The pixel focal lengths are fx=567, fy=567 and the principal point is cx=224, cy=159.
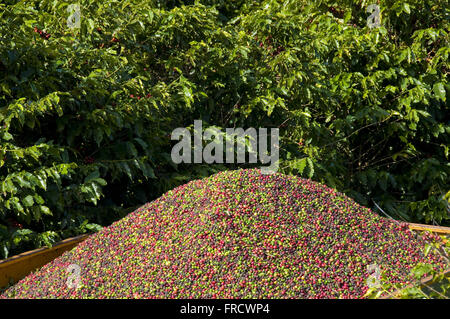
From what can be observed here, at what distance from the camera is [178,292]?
2.38 meters

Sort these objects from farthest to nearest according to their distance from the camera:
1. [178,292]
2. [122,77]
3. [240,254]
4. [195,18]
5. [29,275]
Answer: [195,18]
[122,77]
[29,275]
[240,254]
[178,292]

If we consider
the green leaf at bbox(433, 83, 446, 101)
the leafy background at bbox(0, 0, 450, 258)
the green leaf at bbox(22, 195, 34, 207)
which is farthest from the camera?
the green leaf at bbox(433, 83, 446, 101)

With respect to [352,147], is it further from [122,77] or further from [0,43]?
[0,43]

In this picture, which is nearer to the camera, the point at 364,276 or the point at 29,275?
the point at 364,276

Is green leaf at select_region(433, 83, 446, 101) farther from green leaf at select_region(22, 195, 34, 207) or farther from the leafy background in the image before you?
green leaf at select_region(22, 195, 34, 207)

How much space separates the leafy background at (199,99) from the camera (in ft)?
10.1

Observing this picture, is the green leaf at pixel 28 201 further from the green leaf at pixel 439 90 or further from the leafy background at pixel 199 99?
the green leaf at pixel 439 90

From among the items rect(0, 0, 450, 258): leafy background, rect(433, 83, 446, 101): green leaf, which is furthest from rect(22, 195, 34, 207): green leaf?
rect(433, 83, 446, 101): green leaf

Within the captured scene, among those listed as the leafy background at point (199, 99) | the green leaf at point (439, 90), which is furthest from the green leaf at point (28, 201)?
the green leaf at point (439, 90)

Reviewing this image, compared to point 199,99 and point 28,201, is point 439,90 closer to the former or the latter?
point 199,99

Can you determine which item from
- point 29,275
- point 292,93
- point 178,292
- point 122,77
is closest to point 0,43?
point 122,77

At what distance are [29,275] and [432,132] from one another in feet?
10.1

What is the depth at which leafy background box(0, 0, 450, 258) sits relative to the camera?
3.09 meters

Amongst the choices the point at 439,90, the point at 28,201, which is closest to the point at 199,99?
the point at 28,201
